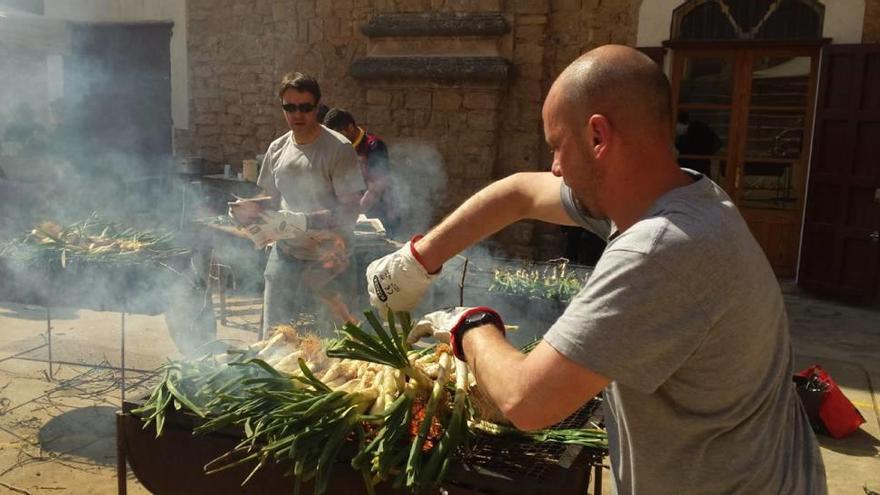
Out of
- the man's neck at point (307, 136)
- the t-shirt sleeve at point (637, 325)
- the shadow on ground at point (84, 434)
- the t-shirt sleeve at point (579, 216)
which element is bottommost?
the shadow on ground at point (84, 434)

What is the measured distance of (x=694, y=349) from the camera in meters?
1.43

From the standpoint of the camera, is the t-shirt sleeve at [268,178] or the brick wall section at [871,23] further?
the brick wall section at [871,23]

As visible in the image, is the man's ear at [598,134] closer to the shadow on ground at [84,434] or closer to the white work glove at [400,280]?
the white work glove at [400,280]

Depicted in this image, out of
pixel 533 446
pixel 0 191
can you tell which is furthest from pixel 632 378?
pixel 0 191

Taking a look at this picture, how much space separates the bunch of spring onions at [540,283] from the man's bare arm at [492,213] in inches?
119

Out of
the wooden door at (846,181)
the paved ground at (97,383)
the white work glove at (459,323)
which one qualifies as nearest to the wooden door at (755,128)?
the wooden door at (846,181)

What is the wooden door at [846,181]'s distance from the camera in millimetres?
7586

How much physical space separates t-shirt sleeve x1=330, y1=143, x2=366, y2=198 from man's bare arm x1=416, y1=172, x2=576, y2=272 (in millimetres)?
2443

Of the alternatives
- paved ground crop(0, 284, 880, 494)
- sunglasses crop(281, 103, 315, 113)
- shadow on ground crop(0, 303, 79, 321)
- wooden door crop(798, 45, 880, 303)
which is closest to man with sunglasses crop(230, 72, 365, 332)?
sunglasses crop(281, 103, 315, 113)

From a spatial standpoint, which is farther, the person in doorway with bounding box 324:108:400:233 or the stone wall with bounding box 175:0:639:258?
the stone wall with bounding box 175:0:639:258

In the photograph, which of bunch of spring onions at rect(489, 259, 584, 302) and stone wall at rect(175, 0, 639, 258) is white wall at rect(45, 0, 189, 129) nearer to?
stone wall at rect(175, 0, 639, 258)

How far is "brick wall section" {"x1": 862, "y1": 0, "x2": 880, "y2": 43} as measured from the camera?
7719mm

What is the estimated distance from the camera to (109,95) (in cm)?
1177

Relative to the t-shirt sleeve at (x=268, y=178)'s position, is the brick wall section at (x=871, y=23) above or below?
above
